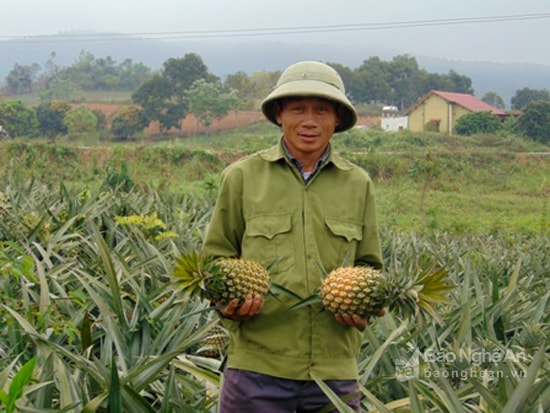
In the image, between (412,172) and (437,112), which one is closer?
(412,172)

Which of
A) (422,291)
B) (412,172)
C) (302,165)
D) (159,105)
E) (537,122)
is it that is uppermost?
(302,165)

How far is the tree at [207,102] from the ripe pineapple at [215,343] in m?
47.2

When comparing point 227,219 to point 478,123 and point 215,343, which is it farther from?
point 478,123

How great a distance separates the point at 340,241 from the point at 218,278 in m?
0.40

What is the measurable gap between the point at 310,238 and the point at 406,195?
1872cm

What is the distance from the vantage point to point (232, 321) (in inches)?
71.5

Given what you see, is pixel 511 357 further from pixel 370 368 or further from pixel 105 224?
pixel 105 224

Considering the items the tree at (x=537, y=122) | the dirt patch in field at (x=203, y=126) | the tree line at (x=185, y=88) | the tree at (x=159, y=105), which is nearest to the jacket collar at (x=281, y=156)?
the tree at (x=537, y=122)

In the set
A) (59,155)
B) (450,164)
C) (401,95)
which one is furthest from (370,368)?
(401,95)

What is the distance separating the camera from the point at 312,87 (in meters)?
1.81

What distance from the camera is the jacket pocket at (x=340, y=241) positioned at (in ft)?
6.10

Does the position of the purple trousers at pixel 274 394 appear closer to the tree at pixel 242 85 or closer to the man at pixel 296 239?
the man at pixel 296 239

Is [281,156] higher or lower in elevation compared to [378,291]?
higher

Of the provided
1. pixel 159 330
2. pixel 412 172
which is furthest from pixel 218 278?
pixel 412 172
